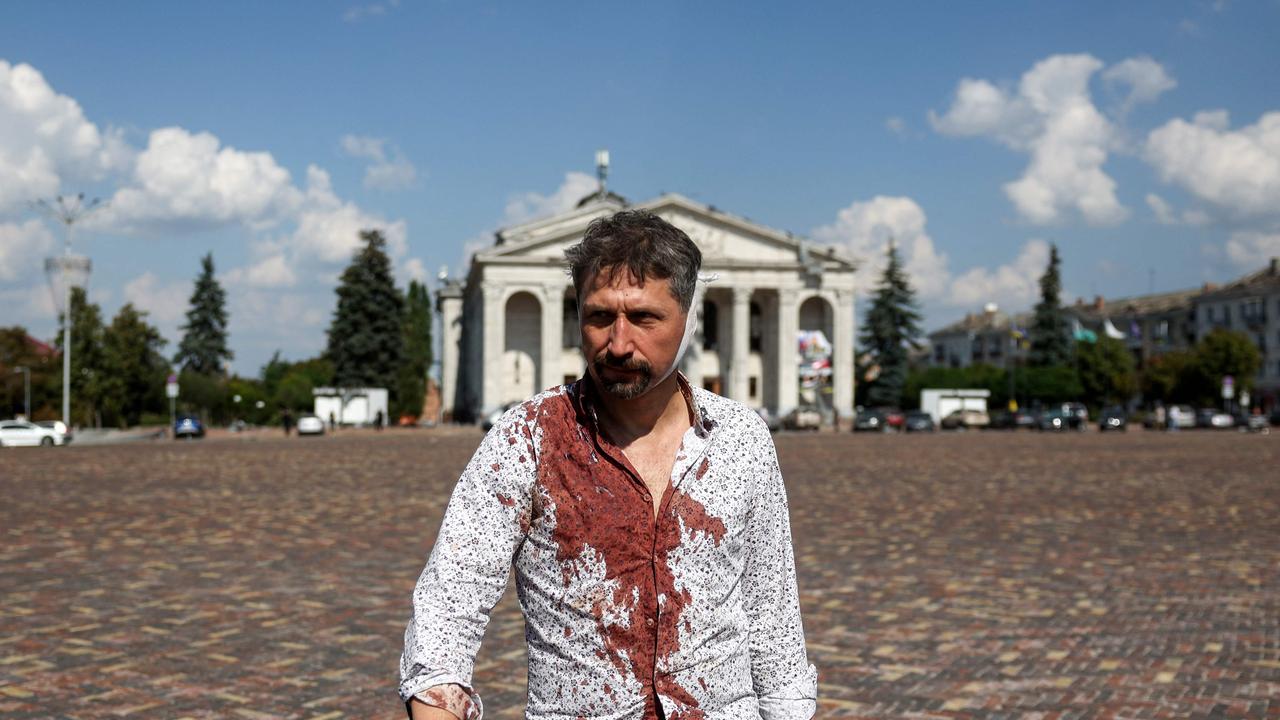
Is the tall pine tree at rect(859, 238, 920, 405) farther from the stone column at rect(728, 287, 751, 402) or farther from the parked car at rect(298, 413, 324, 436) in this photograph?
the parked car at rect(298, 413, 324, 436)

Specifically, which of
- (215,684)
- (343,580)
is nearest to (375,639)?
(215,684)

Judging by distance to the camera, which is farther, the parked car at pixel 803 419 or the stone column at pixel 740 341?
the stone column at pixel 740 341

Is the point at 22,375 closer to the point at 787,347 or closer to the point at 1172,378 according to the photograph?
the point at 787,347

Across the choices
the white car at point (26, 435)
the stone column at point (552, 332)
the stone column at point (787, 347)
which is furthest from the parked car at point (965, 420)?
the white car at point (26, 435)

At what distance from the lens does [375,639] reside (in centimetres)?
740

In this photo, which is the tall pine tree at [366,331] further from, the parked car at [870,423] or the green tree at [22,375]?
the parked car at [870,423]

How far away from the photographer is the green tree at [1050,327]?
88.4 m

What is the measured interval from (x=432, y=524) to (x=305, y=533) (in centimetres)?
162

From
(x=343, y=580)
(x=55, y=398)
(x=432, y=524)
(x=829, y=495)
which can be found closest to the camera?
(x=343, y=580)

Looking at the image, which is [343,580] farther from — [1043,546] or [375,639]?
[1043,546]

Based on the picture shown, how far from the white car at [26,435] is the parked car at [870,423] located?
3981 centimetres

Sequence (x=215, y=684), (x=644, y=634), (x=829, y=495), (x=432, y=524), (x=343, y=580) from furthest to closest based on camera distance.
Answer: (x=829, y=495) → (x=432, y=524) → (x=343, y=580) → (x=215, y=684) → (x=644, y=634)

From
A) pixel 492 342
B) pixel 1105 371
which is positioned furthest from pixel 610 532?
pixel 1105 371

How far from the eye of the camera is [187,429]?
52.6m
